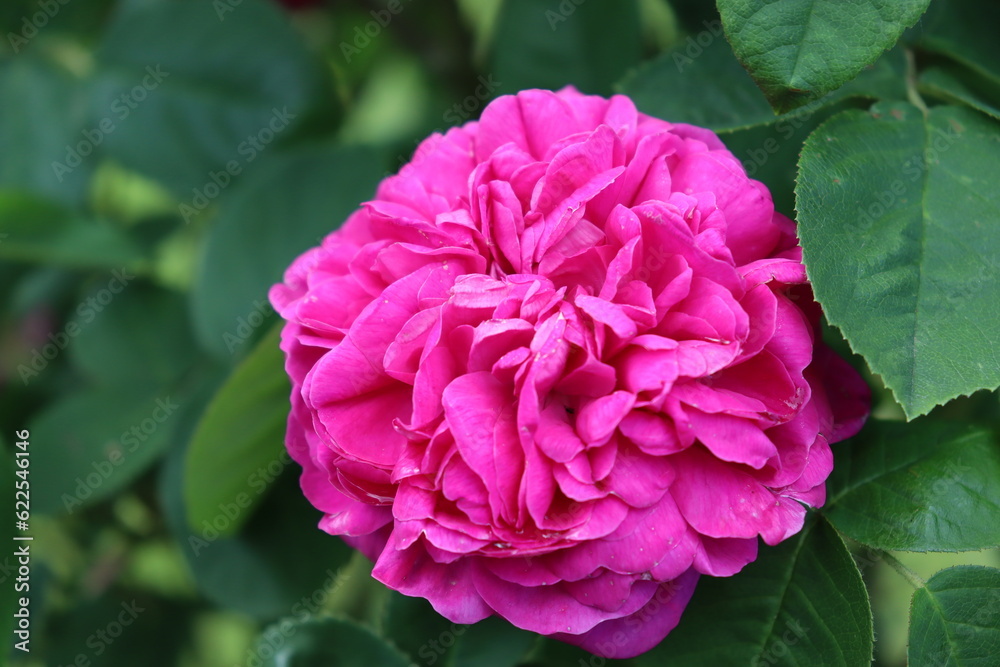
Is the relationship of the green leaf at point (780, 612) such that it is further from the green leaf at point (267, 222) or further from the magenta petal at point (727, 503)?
the green leaf at point (267, 222)

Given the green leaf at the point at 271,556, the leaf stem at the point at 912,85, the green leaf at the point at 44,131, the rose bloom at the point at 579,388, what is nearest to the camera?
the rose bloom at the point at 579,388

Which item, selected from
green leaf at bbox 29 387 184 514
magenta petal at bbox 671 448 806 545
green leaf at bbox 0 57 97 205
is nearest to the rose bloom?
magenta petal at bbox 671 448 806 545

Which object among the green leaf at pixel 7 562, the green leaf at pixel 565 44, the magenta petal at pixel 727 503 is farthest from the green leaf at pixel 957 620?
the green leaf at pixel 7 562

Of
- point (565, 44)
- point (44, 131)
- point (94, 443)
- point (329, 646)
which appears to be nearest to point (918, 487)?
point (329, 646)

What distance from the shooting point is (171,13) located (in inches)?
34.9

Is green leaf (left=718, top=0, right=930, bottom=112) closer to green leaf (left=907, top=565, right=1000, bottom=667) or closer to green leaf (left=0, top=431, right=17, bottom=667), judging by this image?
green leaf (left=907, top=565, right=1000, bottom=667)

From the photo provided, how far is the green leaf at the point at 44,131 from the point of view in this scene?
884 mm

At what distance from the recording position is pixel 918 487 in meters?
0.48

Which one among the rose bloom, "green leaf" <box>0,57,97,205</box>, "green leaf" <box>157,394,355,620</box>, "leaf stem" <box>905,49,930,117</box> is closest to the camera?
the rose bloom

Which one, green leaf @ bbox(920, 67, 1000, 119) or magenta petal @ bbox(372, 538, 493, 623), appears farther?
green leaf @ bbox(920, 67, 1000, 119)

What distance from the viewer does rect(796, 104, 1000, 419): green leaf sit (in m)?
0.42

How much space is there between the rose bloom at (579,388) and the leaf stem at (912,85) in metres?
0.16

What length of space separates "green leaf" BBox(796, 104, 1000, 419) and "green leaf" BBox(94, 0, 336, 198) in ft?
1.99

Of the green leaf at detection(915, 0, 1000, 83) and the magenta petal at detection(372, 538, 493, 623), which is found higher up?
the green leaf at detection(915, 0, 1000, 83)
